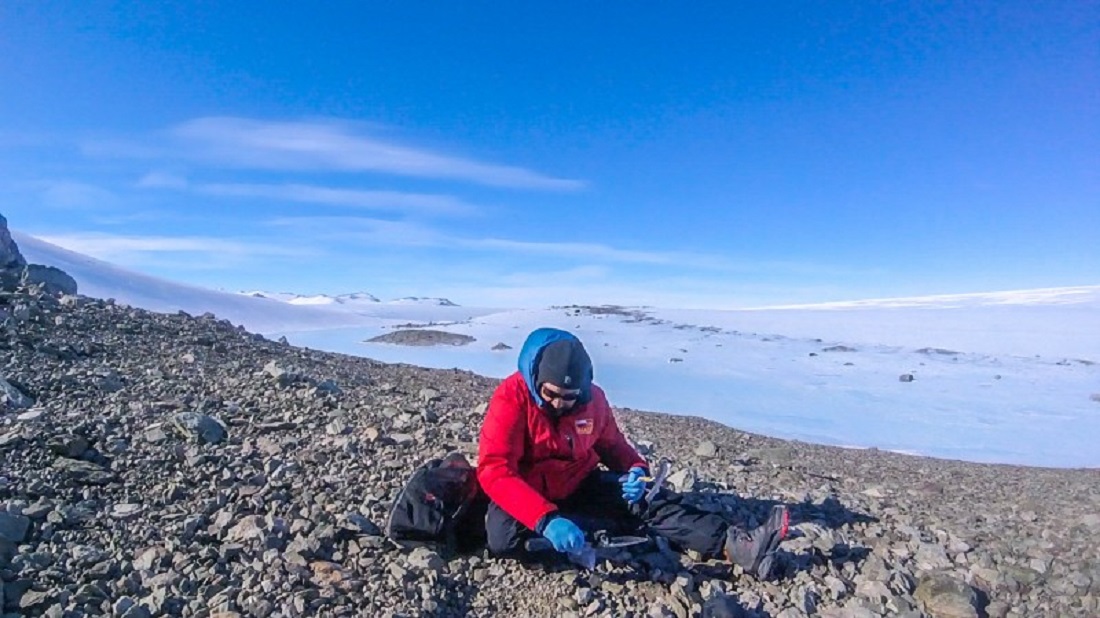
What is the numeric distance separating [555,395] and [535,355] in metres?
0.21

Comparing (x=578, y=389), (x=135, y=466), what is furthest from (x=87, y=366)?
(x=578, y=389)

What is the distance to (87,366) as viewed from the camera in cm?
515

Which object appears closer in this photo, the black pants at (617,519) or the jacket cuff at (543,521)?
the jacket cuff at (543,521)

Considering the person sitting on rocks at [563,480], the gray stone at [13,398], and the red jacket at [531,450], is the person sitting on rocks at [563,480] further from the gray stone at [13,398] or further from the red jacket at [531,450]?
the gray stone at [13,398]

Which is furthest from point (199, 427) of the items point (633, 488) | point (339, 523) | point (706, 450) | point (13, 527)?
point (706, 450)

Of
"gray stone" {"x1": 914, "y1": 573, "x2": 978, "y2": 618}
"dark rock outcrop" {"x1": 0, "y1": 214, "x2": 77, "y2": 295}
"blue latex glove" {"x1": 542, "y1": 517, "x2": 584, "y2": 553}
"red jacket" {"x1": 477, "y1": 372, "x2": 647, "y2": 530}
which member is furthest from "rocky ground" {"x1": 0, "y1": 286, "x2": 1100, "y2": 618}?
"dark rock outcrop" {"x1": 0, "y1": 214, "x2": 77, "y2": 295}

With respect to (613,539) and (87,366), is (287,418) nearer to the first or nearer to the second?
(87,366)

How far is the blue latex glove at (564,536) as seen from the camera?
278cm

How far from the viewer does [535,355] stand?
3.06 metres

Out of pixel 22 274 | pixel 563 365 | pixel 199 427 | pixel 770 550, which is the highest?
pixel 22 274

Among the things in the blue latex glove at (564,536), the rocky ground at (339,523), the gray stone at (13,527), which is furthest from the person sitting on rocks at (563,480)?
the gray stone at (13,527)

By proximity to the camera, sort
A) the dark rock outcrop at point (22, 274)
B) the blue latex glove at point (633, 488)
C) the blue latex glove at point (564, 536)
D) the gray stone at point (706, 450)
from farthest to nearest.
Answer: the dark rock outcrop at point (22, 274) → the gray stone at point (706, 450) → the blue latex glove at point (633, 488) → the blue latex glove at point (564, 536)

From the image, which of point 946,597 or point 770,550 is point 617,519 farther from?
point 946,597

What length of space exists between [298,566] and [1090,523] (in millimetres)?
4300
